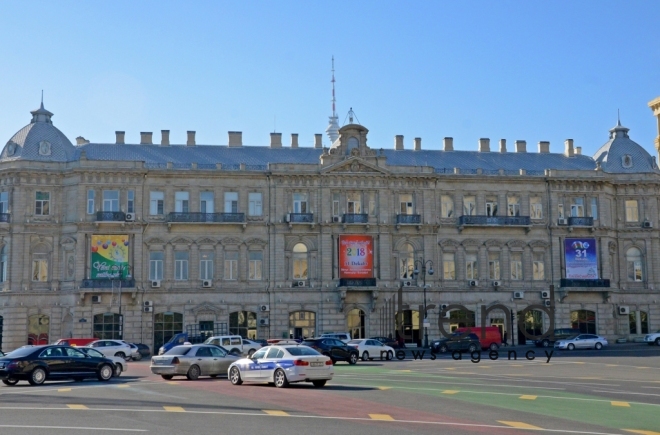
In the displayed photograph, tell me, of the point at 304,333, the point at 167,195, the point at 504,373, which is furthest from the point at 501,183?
the point at 504,373

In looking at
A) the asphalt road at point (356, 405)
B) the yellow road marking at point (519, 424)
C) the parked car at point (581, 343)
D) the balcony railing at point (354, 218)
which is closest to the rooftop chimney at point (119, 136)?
the balcony railing at point (354, 218)

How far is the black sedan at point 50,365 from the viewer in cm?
3147

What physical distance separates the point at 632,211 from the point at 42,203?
48.9 metres

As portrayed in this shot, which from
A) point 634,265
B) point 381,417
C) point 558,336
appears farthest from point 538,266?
point 381,417

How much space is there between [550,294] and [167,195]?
3202 cm

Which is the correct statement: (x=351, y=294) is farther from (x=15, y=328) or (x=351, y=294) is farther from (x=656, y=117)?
(x=656, y=117)

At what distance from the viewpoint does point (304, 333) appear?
71250 mm

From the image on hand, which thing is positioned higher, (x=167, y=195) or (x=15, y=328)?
(x=167, y=195)

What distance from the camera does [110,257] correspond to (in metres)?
68.9

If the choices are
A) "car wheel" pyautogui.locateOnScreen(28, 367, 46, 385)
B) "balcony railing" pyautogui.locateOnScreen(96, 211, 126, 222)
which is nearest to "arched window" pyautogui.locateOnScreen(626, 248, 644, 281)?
"balcony railing" pyautogui.locateOnScreen(96, 211, 126, 222)

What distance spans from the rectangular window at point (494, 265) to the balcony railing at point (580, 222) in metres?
6.65

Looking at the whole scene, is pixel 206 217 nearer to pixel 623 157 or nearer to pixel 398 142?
pixel 398 142

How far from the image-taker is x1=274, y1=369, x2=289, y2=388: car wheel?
96.0 ft

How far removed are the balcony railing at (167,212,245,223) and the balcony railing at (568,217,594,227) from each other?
2719 centimetres
